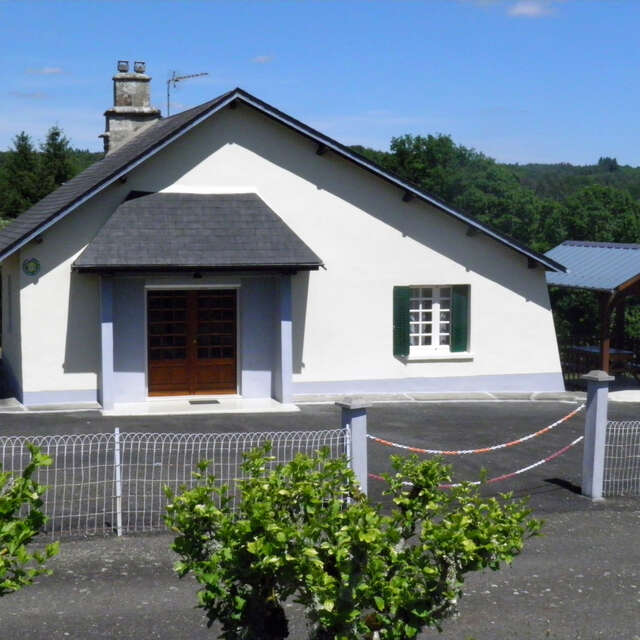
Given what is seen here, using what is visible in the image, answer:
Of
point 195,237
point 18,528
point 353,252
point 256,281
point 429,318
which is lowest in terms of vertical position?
point 18,528

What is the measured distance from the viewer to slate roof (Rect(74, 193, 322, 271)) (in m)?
18.0

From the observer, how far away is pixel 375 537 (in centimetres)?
564

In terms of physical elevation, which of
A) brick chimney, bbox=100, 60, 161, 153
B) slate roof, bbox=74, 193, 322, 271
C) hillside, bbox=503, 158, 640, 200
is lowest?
slate roof, bbox=74, 193, 322, 271

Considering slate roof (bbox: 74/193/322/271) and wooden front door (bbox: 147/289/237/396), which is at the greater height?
slate roof (bbox: 74/193/322/271)

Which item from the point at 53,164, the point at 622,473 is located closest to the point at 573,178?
the point at 53,164

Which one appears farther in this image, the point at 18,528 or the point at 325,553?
the point at 325,553

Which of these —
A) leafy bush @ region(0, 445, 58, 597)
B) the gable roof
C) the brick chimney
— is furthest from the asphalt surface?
the brick chimney

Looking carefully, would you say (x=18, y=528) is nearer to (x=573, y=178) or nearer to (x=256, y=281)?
(x=256, y=281)

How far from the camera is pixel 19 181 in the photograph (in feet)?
169

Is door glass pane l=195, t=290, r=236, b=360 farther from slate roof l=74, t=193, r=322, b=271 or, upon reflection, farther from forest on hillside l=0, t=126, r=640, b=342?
forest on hillside l=0, t=126, r=640, b=342

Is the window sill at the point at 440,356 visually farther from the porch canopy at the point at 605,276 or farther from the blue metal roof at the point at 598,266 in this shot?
the blue metal roof at the point at 598,266

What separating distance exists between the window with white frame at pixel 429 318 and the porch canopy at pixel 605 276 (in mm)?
2671

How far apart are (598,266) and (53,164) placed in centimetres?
3497

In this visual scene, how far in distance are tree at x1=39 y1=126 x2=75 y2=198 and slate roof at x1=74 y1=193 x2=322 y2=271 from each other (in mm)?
33934
